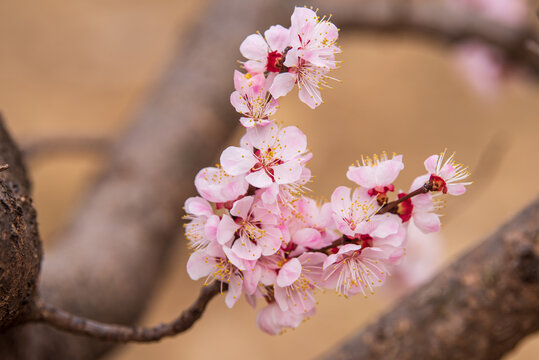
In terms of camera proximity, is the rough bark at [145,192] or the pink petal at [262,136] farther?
the rough bark at [145,192]

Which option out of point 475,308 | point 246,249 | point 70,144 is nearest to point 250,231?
point 246,249

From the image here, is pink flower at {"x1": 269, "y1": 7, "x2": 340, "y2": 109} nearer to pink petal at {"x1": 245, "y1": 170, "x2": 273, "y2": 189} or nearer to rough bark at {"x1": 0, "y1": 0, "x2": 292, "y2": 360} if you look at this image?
pink petal at {"x1": 245, "y1": 170, "x2": 273, "y2": 189}

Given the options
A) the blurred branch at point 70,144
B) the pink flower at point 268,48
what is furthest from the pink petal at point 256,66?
the blurred branch at point 70,144

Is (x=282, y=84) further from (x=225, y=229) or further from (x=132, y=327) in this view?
(x=132, y=327)

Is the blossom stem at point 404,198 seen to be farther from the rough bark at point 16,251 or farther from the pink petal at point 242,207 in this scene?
the rough bark at point 16,251

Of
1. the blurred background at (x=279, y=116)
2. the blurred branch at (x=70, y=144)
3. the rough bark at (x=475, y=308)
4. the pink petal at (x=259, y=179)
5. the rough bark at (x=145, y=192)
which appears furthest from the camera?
the blurred background at (x=279, y=116)

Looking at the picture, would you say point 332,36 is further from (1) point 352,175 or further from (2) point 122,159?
(2) point 122,159
